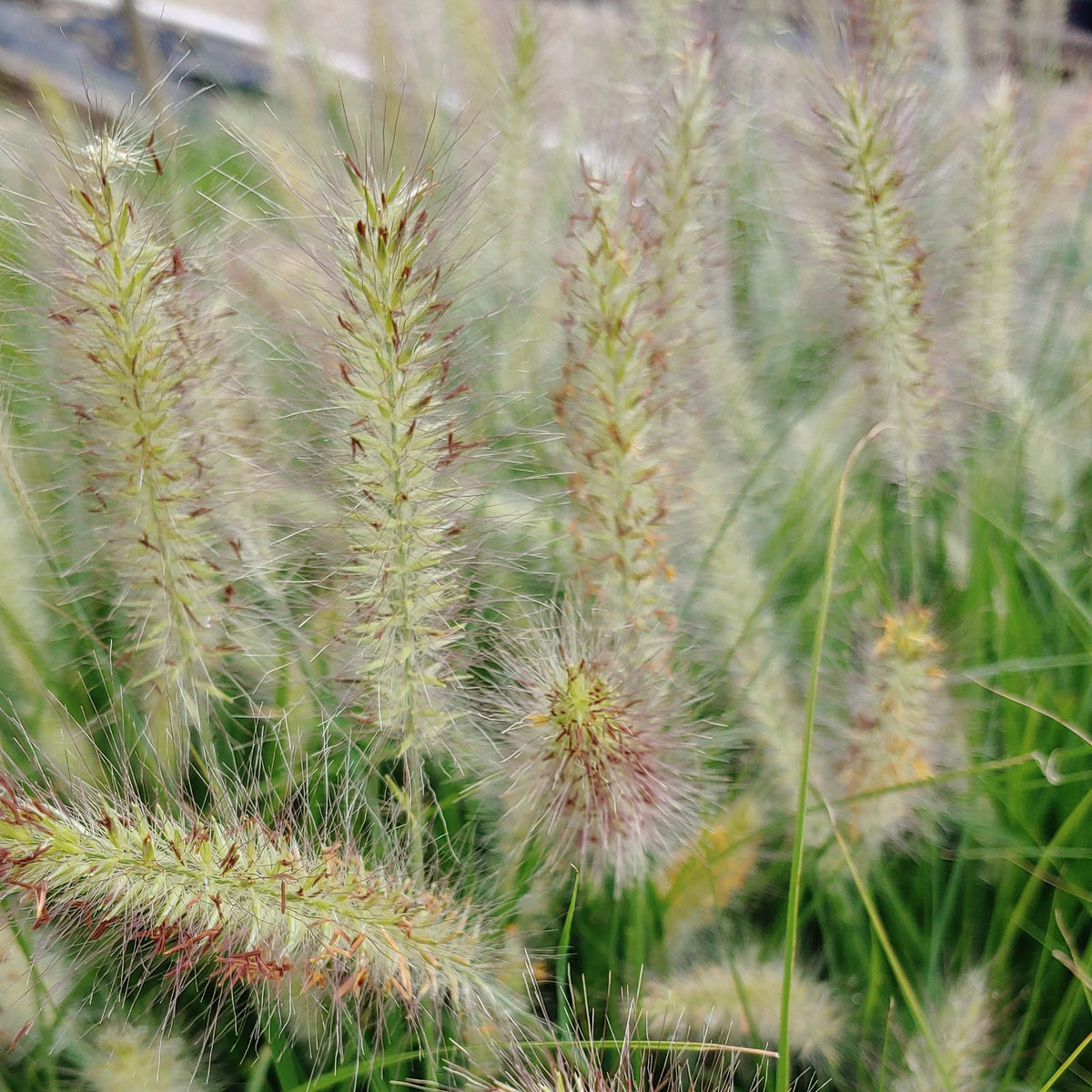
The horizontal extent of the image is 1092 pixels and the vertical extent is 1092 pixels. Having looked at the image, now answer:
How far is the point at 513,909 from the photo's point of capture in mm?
1006

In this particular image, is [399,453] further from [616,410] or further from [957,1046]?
[957,1046]

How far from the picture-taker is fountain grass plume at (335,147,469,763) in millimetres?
778

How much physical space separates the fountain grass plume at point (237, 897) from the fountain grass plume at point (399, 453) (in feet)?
0.45

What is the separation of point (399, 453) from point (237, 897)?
371 mm

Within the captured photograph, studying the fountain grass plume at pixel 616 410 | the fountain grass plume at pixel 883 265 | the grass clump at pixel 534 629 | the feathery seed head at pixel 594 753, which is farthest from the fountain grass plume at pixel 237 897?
the fountain grass plume at pixel 883 265

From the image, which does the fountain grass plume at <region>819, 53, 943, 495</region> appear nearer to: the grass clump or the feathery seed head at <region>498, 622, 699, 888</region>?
the grass clump

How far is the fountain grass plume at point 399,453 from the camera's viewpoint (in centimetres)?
78

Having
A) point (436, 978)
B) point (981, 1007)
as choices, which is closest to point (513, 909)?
point (436, 978)

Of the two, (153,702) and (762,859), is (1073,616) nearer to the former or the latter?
(762,859)

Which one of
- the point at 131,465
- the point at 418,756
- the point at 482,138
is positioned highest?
the point at 482,138

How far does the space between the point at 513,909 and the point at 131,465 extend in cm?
55

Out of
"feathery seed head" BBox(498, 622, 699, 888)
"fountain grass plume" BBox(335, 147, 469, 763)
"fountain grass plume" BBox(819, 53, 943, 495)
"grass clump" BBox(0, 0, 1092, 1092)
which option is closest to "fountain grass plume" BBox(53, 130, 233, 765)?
"grass clump" BBox(0, 0, 1092, 1092)

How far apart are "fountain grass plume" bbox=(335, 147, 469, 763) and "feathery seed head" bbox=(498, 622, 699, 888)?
0.09 m

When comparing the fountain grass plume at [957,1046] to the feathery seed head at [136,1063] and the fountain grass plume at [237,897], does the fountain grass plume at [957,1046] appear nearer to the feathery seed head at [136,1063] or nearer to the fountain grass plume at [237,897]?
the fountain grass plume at [237,897]
